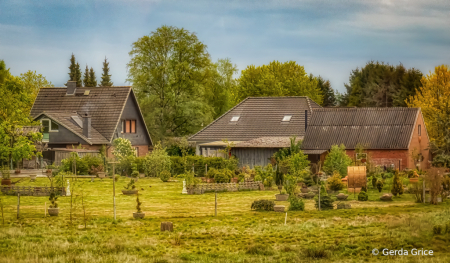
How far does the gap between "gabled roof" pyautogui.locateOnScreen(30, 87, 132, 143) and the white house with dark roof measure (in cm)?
831

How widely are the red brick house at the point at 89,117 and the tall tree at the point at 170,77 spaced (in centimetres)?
565

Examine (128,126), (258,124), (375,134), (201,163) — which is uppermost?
(128,126)

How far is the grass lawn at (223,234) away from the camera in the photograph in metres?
20.5

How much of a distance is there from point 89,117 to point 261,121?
1559 centimetres

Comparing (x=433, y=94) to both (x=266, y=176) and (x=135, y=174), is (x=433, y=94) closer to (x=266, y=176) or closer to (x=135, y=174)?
(x=266, y=176)

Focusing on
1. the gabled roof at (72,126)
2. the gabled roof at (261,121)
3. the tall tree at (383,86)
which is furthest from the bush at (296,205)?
the tall tree at (383,86)

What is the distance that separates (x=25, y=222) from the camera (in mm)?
26500

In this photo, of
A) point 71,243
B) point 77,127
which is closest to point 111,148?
point 77,127

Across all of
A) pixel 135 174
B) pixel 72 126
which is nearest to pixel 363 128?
pixel 135 174

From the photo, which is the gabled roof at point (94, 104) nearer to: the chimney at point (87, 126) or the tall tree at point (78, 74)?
the chimney at point (87, 126)

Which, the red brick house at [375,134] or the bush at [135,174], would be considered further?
the red brick house at [375,134]

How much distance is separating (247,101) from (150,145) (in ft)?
38.1

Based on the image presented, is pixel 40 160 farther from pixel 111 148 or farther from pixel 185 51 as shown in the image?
pixel 185 51

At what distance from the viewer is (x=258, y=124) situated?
198 ft
